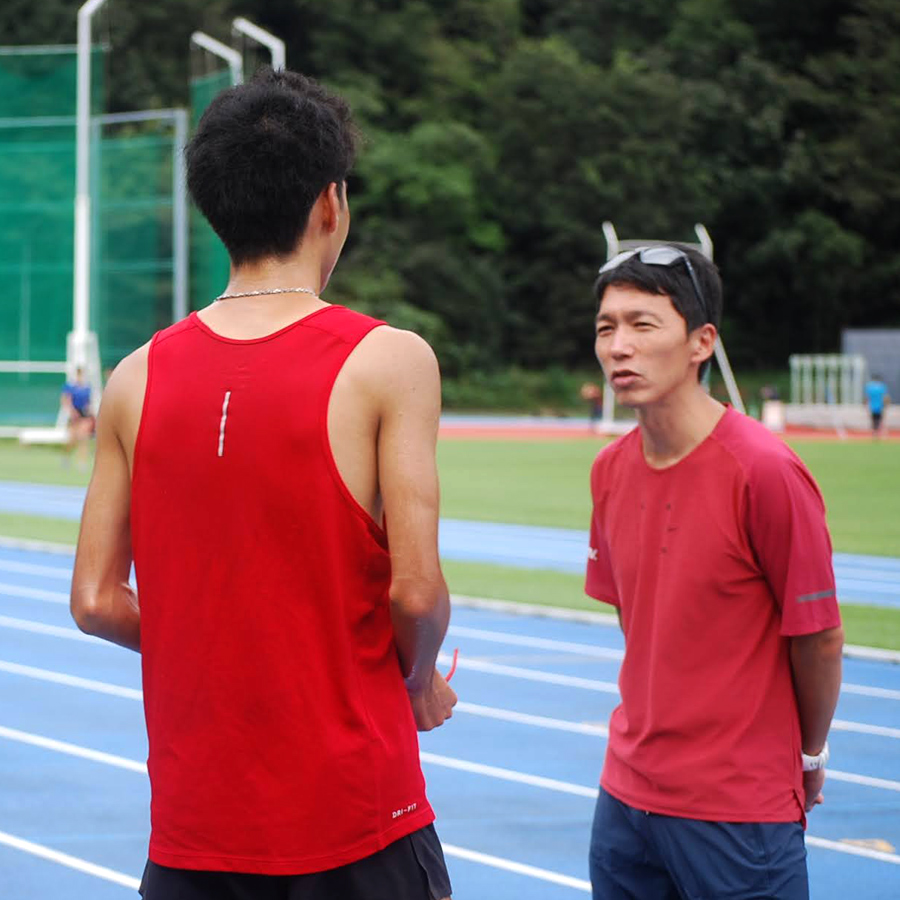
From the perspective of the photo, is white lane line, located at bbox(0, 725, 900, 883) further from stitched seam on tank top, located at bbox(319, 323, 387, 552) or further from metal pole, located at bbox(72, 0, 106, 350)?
metal pole, located at bbox(72, 0, 106, 350)

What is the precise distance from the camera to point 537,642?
11.2 m

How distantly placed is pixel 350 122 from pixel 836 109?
70.9m

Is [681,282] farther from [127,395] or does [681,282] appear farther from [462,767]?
[462,767]

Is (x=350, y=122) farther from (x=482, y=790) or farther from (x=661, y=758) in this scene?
(x=482, y=790)

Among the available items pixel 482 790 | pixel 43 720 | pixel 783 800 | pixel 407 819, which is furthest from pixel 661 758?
pixel 43 720

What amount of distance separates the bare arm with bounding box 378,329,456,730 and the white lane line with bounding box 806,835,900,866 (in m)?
3.94

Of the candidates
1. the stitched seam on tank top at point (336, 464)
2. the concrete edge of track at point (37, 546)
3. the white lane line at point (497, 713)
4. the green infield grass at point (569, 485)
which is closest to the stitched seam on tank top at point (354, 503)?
the stitched seam on tank top at point (336, 464)

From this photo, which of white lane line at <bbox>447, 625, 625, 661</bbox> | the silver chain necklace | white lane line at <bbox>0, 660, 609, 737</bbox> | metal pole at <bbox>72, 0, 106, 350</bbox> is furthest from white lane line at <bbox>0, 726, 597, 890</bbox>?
metal pole at <bbox>72, 0, 106, 350</bbox>

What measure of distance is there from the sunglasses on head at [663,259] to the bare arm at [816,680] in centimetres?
72

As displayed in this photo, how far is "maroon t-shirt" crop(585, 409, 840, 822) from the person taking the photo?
3250 millimetres

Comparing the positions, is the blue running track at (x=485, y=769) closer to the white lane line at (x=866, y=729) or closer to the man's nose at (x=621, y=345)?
the white lane line at (x=866, y=729)

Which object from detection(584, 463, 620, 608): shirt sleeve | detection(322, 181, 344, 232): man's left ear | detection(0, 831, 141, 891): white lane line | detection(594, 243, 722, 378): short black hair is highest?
detection(322, 181, 344, 232): man's left ear

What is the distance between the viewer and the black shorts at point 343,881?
2.55 m

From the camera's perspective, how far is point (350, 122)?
2799 millimetres
